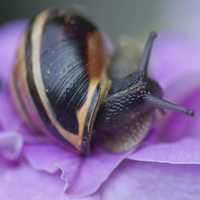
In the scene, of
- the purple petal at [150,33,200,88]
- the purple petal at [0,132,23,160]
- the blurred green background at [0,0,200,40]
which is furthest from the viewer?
the blurred green background at [0,0,200,40]

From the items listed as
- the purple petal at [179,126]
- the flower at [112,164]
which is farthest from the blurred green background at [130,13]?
the flower at [112,164]

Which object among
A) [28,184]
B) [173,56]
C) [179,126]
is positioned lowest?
[28,184]

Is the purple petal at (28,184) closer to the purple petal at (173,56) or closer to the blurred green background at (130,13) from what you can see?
the purple petal at (173,56)

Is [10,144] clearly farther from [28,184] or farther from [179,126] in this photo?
[179,126]

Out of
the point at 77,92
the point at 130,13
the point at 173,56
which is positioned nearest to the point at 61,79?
the point at 77,92

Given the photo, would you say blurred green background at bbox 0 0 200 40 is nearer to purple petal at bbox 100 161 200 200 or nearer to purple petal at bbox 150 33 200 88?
purple petal at bbox 150 33 200 88

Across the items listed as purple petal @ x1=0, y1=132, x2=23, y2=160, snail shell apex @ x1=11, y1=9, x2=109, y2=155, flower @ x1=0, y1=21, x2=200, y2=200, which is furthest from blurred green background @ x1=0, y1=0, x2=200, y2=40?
purple petal @ x1=0, y1=132, x2=23, y2=160

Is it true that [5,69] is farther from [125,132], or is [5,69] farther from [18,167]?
[125,132]
